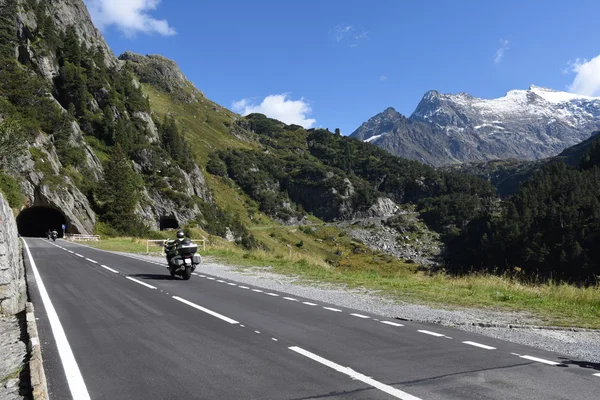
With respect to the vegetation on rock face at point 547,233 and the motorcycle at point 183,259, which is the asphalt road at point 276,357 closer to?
the motorcycle at point 183,259

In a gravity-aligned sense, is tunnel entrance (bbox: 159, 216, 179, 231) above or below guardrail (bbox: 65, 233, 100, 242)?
above

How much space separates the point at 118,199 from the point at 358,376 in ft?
233

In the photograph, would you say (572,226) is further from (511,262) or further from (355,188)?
(355,188)

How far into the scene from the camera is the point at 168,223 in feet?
279

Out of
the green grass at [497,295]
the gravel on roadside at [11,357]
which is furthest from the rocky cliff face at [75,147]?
the gravel on roadside at [11,357]

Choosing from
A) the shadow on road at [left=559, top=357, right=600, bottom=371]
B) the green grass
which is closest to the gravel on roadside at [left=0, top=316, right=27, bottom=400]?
the shadow on road at [left=559, top=357, right=600, bottom=371]

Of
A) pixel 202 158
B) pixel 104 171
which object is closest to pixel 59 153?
pixel 104 171

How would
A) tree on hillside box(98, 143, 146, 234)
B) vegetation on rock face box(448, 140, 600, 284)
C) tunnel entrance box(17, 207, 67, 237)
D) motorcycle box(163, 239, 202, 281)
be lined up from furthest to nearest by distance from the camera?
vegetation on rock face box(448, 140, 600, 284)
tunnel entrance box(17, 207, 67, 237)
tree on hillside box(98, 143, 146, 234)
motorcycle box(163, 239, 202, 281)

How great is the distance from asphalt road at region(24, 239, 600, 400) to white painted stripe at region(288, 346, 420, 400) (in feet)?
0.04

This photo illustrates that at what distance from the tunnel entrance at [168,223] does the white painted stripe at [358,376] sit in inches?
3197

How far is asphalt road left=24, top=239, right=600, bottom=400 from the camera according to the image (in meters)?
4.94

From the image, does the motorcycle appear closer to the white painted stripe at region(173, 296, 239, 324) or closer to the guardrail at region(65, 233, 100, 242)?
the white painted stripe at region(173, 296, 239, 324)

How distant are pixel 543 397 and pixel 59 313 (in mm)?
9565

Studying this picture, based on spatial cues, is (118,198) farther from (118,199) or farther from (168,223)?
(168,223)
